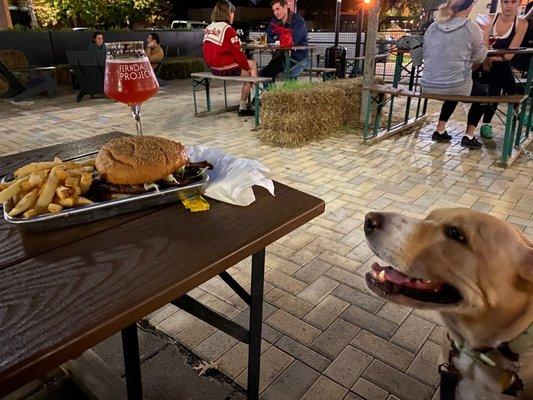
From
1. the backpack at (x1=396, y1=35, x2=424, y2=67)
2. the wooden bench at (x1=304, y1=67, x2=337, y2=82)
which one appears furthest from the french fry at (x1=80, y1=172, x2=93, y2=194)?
the wooden bench at (x1=304, y1=67, x2=337, y2=82)

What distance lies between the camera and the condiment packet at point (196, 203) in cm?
111

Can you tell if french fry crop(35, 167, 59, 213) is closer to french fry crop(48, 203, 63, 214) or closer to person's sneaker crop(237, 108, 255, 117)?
french fry crop(48, 203, 63, 214)

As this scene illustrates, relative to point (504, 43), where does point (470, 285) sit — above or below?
below

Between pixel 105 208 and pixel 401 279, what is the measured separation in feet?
3.12

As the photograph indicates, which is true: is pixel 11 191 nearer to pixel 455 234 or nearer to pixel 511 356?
pixel 455 234

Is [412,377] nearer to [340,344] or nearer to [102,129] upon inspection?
[340,344]

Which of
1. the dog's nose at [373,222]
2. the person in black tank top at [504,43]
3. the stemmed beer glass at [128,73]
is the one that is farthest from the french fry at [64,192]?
the person in black tank top at [504,43]

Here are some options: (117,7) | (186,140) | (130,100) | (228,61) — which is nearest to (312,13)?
(117,7)

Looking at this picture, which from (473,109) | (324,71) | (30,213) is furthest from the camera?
(324,71)

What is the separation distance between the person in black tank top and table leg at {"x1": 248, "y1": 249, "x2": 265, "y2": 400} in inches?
192

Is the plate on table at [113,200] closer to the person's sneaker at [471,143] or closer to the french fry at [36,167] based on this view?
the french fry at [36,167]

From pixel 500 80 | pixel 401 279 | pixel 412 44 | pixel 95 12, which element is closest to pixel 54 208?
pixel 401 279

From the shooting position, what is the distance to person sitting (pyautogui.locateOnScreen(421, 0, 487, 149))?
4.38 m

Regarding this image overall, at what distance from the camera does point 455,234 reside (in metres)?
1.24
